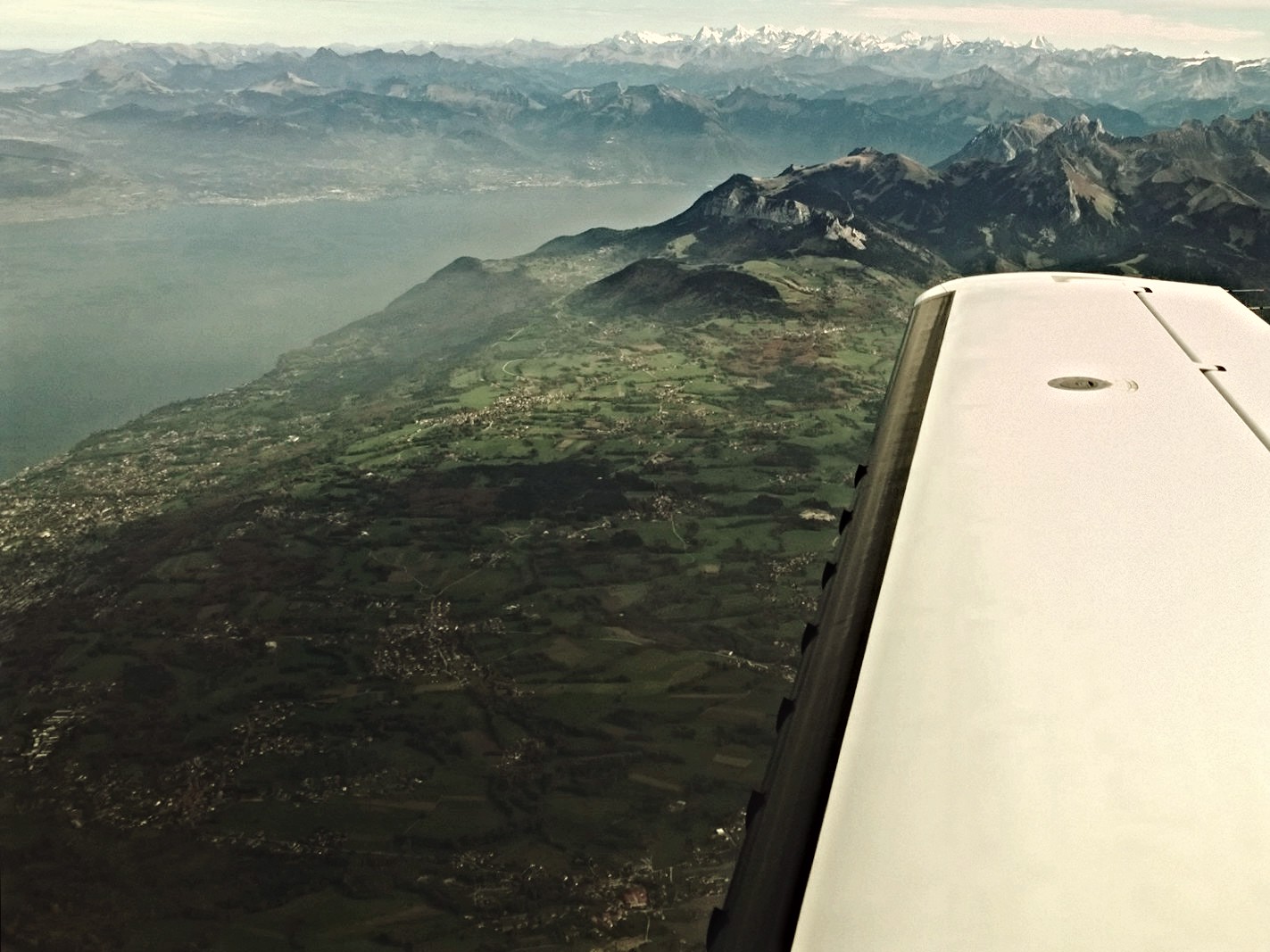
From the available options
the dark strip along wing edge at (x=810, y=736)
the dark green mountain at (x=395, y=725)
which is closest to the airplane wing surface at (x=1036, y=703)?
the dark strip along wing edge at (x=810, y=736)

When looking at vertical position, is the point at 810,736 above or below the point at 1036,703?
below

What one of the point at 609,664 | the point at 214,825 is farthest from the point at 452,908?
the point at 609,664

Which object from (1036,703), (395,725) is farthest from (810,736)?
(395,725)

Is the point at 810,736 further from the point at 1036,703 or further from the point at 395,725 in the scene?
the point at 395,725

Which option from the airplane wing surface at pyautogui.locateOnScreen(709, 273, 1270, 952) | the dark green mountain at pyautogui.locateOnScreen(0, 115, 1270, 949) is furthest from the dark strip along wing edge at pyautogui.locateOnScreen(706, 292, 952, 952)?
the dark green mountain at pyautogui.locateOnScreen(0, 115, 1270, 949)

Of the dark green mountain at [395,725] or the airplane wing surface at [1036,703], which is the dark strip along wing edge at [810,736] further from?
the dark green mountain at [395,725]

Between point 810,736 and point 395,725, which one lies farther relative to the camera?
point 395,725

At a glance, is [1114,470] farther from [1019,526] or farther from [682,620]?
[682,620]
